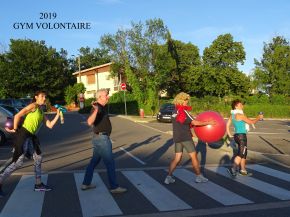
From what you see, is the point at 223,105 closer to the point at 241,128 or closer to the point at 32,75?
the point at 32,75

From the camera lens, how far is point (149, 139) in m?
18.8

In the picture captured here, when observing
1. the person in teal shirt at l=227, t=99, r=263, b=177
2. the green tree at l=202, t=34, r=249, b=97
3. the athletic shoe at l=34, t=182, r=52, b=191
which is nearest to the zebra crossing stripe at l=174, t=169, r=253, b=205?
the person in teal shirt at l=227, t=99, r=263, b=177

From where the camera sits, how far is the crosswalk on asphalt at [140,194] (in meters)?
6.80

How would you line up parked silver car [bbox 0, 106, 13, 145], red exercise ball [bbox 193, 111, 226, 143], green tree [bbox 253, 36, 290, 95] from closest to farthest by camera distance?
red exercise ball [bbox 193, 111, 226, 143], parked silver car [bbox 0, 106, 13, 145], green tree [bbox 253, 36, 290, 95]

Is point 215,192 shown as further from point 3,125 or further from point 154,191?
point 3,125

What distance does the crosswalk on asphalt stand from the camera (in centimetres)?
680

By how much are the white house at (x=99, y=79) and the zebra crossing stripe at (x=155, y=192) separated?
52.1m

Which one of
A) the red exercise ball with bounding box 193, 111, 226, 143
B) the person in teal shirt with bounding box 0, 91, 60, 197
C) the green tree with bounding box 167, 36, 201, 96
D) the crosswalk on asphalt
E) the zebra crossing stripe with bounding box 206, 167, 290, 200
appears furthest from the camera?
the green tree with bounding box 167, 36, 201, 96

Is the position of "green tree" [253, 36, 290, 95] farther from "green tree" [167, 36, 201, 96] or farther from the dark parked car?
the dark parked car

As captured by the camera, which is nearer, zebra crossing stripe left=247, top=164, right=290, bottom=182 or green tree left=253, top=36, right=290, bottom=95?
zebra crossing stripe left=247, top=164, right=290, bottom=182

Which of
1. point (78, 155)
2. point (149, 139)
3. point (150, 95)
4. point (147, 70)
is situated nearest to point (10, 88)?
point (147, 70)

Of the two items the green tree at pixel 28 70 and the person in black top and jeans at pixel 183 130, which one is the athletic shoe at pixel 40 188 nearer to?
the person in black top and jeans at pixel 183 130

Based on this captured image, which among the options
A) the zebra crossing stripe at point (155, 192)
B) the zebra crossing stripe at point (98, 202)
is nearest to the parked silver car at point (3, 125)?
the zebra crossing stripe at point (155, 192)

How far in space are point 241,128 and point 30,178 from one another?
4552 millimetres
